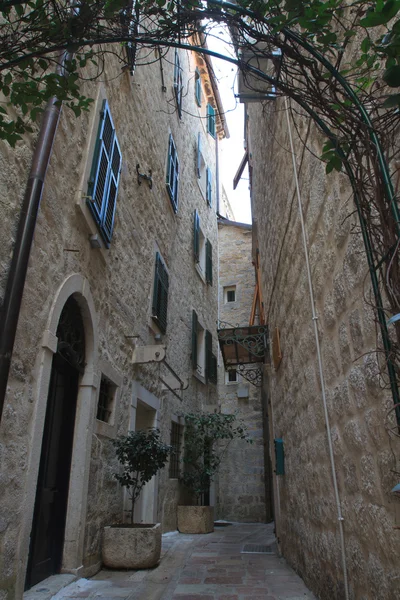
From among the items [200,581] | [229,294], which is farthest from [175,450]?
[229,294]

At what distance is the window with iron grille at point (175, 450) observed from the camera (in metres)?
8.03

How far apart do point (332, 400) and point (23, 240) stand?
2.40 metres

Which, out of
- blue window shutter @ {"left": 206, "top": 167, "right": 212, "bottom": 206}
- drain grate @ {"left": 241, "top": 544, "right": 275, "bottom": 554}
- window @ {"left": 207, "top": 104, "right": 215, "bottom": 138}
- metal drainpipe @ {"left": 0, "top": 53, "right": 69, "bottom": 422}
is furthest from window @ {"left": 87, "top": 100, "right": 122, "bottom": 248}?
window @ {"left": 207, "top": 104, "right": 215, "bottom": 138}

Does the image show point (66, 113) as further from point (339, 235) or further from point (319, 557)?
point (319, 557)

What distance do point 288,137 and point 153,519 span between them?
558 centimetres

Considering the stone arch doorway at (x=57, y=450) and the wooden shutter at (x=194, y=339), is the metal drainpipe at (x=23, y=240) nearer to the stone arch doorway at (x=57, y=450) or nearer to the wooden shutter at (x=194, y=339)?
the stone arch doorway at (x=57, y=450)

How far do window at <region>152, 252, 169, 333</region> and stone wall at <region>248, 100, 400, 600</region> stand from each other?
289cm

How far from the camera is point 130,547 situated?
4508 millimetres

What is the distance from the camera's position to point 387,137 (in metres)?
1.89

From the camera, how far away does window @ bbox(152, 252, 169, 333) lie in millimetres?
7204

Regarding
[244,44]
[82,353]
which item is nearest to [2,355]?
[82,353]

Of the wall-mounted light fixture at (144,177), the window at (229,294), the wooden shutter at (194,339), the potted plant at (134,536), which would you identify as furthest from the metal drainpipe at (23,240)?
the window at (229,294)

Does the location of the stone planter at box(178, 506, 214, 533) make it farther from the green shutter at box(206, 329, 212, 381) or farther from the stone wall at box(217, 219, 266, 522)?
the stone wall at box(217, 219, 266, 522)

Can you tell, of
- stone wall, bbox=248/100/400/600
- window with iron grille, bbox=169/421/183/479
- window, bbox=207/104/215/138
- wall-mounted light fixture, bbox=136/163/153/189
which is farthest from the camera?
window, bbox=207/104/215/138
